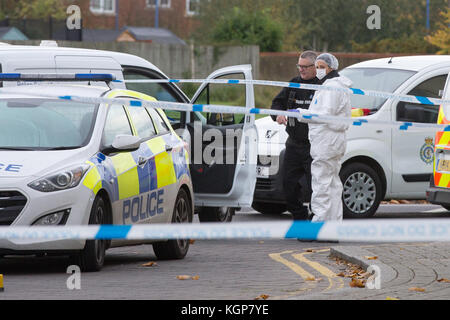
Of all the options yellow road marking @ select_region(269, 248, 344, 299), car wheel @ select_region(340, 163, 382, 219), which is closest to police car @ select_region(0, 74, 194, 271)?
yellow road marking @ select_region(269, 248, 344, 299)

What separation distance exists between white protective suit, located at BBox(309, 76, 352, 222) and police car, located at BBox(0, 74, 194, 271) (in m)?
1.46

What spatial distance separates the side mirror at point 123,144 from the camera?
29.7ft

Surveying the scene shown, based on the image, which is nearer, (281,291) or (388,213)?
(281,291)

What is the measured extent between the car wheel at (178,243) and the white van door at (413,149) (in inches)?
153

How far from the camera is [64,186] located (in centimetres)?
849

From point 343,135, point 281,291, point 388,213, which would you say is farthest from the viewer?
point 388,213

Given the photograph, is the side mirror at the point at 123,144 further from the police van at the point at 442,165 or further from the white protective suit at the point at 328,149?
the police van at the point at 442,165

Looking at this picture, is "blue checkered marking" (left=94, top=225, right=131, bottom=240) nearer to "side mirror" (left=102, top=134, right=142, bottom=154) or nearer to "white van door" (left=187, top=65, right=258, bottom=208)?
"side mirror" (left=102, top=134, right=142, bottom=154)

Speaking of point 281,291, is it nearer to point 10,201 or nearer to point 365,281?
point 365,281

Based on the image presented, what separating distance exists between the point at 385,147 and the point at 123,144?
536 cm

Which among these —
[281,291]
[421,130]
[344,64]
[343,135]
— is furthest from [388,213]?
[344,64]

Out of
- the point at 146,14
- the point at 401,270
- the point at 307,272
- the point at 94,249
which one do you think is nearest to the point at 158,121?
the point at 94,249

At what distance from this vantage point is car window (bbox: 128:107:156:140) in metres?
9.92
